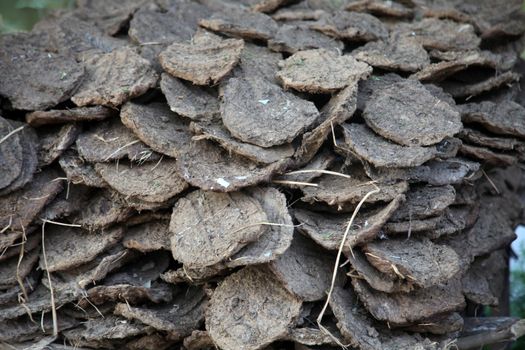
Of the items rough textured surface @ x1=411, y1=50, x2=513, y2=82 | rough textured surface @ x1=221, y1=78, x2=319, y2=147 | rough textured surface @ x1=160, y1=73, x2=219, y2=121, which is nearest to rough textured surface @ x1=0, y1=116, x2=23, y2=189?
rough textured surface @ x1=160, y1=73, x2=219, y2=121

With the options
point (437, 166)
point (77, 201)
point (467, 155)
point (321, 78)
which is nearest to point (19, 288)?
point (77, 201)

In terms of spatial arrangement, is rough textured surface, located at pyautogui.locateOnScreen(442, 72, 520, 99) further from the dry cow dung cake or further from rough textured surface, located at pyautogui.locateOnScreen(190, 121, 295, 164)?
rough textured surface, located at pyautogui.locateOnScreen(190, 121, 295, 164)

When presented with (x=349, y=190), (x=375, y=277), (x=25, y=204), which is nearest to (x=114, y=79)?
(x=25, y=204)

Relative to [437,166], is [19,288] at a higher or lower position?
lower

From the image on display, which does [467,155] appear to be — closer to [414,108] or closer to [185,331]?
[414,108]

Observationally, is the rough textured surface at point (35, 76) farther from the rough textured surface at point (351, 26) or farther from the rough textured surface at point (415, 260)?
the rough textured surface at point (415, 260)

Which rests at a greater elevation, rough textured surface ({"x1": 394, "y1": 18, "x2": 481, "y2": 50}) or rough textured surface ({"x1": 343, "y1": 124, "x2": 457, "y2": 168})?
rough textured surface ({"x1": 394, "y1": 18, "x2": 481, "y2": 50})

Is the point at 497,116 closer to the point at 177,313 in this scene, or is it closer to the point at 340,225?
the point at 340,225
